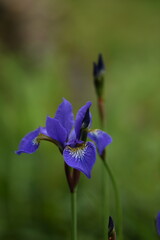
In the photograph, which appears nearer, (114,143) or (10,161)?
(10,161)

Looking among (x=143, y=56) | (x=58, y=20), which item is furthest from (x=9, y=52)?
(x=143, y=56)

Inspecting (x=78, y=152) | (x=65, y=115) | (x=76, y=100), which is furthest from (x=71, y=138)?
(x=76, y=100)

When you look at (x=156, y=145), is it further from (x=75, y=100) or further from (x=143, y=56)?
(x=143, y=56)

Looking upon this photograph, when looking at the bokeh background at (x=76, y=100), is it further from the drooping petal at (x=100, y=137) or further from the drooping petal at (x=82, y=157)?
the drooping petal at (x=82, y=157)

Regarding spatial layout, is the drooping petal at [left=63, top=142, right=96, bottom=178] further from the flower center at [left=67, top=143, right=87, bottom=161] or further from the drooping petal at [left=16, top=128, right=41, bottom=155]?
the drooping petal at [left=16, top=128, right=41, bottom=155]

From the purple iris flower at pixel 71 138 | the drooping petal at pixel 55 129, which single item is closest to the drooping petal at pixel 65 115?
the purple iris flower at pixel 71 138

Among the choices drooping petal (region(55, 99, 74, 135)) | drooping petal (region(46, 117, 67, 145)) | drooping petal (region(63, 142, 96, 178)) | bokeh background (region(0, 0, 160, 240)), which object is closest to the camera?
drooping petal (region(63, 142, 96, 178))

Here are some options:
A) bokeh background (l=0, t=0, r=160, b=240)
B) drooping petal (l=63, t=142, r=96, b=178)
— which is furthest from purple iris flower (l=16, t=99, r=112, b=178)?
bokeh background (l=0, t=0, r=160, b=240)
